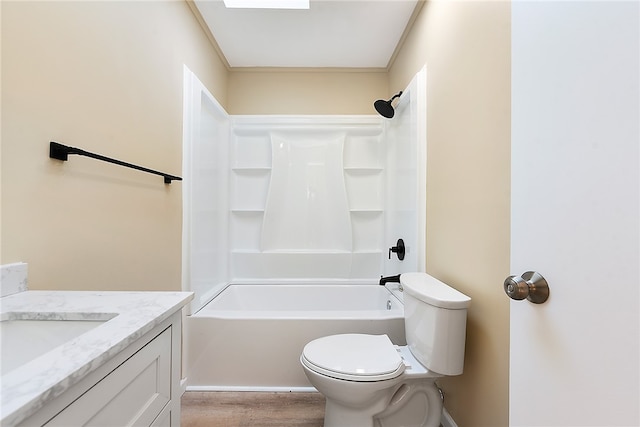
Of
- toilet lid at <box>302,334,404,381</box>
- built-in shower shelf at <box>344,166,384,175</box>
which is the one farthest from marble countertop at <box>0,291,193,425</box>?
built-in shower shelf at <box>344,166,384,175</box>

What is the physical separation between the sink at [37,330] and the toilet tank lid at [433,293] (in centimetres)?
116

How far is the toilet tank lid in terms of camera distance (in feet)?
3.96

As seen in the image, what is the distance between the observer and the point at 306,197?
9.11 feet

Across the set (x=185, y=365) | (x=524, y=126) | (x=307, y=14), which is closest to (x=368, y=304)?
(x=185, y=365)

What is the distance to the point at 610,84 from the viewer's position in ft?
1.49

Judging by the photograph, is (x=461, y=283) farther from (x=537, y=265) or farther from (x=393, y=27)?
(x=393, y=27)

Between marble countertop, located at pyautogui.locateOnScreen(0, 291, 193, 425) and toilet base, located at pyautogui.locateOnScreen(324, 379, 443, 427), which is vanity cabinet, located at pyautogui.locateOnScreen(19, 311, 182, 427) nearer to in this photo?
marble countertop, located at pyautogui.locateOnScreen(0, 291, 193, 425)

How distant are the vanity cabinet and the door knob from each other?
832 millimetres

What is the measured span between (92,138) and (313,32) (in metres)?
1.74

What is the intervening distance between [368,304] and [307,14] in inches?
91.9

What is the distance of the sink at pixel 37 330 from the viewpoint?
2.16ft

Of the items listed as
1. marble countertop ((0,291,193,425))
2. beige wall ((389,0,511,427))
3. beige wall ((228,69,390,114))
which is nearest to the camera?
marble countertop ((0,291,193,425))

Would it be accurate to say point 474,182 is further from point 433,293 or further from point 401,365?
point 401,365

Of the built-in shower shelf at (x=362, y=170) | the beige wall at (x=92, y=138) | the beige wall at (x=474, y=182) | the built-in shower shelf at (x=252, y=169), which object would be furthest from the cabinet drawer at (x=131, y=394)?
the built-in shower shelf at (x=362, y=170)
